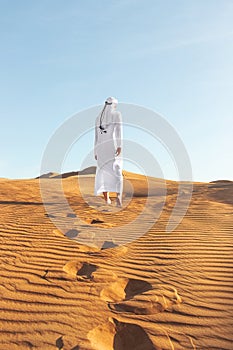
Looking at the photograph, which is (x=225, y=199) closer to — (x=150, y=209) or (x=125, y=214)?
(x=150, y=209)

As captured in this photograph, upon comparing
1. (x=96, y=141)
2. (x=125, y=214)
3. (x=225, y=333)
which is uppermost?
(x=96, y=141)

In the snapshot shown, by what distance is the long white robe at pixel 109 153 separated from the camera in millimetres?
8250

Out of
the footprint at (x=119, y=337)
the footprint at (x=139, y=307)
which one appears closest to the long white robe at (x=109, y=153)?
the footprint at (x=139, y=307)

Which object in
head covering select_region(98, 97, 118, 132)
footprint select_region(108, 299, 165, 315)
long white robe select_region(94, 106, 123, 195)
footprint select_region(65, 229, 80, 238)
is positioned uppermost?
head covering select_region(98, 97, 118, 132)

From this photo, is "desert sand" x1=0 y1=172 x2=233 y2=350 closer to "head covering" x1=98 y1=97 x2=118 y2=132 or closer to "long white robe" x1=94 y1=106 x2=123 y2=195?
"long white robe" x1=94 y1=106 x2=123 y2=195

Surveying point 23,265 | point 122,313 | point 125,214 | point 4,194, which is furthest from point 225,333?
point 4,194

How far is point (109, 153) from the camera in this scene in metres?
8.52

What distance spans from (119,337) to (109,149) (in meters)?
5.95

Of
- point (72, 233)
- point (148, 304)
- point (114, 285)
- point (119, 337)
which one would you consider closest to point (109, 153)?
point (72, 233)

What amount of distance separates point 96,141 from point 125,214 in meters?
2.42

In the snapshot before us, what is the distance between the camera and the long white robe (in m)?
8.25

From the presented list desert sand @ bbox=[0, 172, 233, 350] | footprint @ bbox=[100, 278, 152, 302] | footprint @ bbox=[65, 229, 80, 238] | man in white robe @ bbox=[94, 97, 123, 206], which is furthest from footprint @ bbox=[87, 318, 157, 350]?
man in white robe @ bbox=[94, 97, 123, 206]

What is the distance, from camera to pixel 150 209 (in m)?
7.42

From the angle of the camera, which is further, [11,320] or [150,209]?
[150,209]
